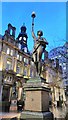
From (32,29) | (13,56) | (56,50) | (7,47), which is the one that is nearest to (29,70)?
(13,56)

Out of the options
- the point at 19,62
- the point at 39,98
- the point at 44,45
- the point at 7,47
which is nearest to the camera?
the point at 39,98

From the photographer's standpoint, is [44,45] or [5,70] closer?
[44,45]

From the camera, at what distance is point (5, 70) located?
1124 inches

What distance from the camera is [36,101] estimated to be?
17.1 ft

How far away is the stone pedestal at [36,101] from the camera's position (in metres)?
5.10

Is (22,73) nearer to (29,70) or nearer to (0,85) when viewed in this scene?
(29,70)

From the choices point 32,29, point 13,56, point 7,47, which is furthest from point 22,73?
point 32,29

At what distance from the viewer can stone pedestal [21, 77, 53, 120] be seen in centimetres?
510

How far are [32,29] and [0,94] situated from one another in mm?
23371

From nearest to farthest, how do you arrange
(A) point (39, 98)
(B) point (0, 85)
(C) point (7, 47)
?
(A) point (39, 98), (B) point (0, 85), (C) point (7, 47)

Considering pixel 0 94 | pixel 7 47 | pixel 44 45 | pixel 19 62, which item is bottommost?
pixel 0 94

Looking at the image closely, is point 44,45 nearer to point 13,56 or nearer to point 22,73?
point 13,56

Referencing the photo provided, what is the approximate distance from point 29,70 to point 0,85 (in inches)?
401

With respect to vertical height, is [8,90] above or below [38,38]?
below
